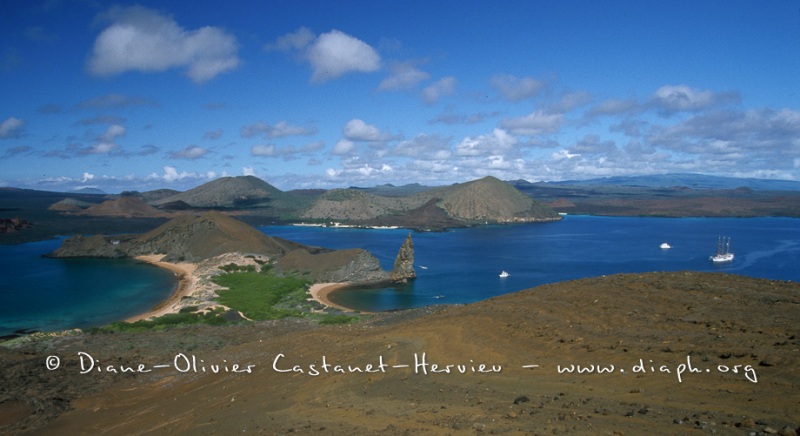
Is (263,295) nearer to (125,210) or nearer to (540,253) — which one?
(540,253)

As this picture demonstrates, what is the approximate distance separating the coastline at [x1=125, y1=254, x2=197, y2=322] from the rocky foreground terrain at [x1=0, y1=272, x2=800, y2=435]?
486 inches

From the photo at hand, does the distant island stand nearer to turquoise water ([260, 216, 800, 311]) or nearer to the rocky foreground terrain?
turquoise water ([260, 216, 800, 311])

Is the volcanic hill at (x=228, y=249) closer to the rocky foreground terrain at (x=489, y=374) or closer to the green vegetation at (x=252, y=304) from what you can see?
the green vegetation at (x=252, y=304)

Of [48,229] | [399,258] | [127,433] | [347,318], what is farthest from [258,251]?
[48,229]

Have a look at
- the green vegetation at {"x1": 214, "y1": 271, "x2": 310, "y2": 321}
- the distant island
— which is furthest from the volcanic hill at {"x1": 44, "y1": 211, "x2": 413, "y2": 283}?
the distant island

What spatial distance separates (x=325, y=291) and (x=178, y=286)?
12493mm

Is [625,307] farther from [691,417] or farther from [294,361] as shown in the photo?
[294,361]

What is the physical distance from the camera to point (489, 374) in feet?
35.5

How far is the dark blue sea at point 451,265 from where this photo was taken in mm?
36406

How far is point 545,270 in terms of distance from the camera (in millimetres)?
55812

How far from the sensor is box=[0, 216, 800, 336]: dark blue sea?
119 ft

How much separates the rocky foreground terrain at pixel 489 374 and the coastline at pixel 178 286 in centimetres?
1234

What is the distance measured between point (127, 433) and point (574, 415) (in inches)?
361

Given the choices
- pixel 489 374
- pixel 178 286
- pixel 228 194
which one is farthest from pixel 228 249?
pixel 228 194
